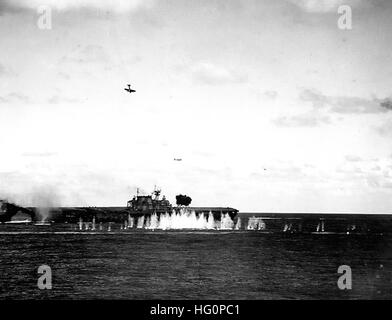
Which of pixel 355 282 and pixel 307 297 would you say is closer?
pixel 307 297

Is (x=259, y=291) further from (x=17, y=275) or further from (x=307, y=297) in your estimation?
(x=17, y=275)

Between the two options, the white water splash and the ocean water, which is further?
the white water splash

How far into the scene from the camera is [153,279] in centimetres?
4978

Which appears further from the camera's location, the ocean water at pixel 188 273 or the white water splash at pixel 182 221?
the white water splash at pixel 182 221

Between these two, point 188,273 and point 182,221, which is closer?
point 188,273

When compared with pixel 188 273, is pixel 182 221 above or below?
below

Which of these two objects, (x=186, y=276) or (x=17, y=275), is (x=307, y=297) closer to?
(x=186, y=276)
